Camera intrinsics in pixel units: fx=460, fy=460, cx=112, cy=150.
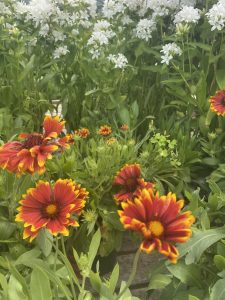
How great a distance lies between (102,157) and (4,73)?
0.90 metres

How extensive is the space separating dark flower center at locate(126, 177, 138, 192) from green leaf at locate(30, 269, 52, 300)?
11.4 inches

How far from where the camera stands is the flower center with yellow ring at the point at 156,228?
0.69 metres

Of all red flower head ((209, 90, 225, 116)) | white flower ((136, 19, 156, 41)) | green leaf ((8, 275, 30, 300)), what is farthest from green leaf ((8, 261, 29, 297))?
white flower ((136, 19, 156, 41))

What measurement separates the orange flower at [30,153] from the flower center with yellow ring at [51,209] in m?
0.06

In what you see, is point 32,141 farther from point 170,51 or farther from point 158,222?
point 170,51

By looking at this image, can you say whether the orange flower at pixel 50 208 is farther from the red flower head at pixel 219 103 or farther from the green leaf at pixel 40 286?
the red flower head at pixel 219 103

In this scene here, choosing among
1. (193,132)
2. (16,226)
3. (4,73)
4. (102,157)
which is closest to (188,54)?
(193,132)

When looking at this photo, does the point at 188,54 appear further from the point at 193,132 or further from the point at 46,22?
the point at 46,22

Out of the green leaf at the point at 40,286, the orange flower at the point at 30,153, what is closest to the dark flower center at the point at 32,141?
the orange flower at the point at 30,153

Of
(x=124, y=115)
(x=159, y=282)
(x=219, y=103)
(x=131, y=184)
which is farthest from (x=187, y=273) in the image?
(x=124, y=115)

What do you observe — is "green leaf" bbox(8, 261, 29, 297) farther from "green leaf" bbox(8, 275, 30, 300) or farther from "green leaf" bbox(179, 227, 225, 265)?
"green leaf" bbox(179, 227, 225, 265)

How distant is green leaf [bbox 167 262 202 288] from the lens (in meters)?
1.08

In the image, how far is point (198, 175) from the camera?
5.87 ft

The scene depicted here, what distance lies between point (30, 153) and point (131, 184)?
0.29 m
